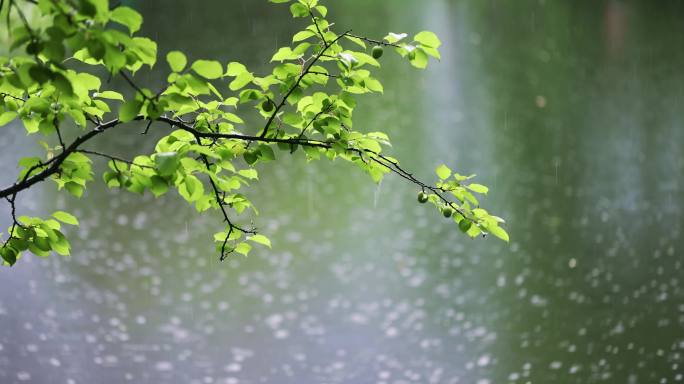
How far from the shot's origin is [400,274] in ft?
26.1

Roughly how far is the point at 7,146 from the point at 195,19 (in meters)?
10.7

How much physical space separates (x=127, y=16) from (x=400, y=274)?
20.8 ft

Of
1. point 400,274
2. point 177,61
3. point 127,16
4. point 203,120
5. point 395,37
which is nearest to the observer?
point 127,16

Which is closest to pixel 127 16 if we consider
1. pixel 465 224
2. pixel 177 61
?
pixel 177 61

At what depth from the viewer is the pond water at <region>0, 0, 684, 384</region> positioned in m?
6.30

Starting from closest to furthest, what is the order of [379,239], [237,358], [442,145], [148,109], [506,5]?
[148,109] → [237,358] → [379,239] → [442,145] → [506,5]

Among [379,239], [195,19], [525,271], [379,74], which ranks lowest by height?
[525,271]

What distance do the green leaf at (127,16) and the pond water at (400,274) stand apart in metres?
4.56

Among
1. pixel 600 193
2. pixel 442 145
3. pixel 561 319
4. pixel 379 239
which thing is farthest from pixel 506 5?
pixel 561 319

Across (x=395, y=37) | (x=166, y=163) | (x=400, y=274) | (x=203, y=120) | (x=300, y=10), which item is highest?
(x=400, y=274)

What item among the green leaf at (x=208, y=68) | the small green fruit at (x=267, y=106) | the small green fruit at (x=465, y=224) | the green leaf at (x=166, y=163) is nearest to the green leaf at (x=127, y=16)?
the green leaf at (x=208, y=68)

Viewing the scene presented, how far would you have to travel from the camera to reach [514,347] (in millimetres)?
6480

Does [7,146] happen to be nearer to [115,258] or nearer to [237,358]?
[115,258]

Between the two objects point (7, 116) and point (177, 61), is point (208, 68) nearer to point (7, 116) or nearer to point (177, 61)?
point (177, 61)
